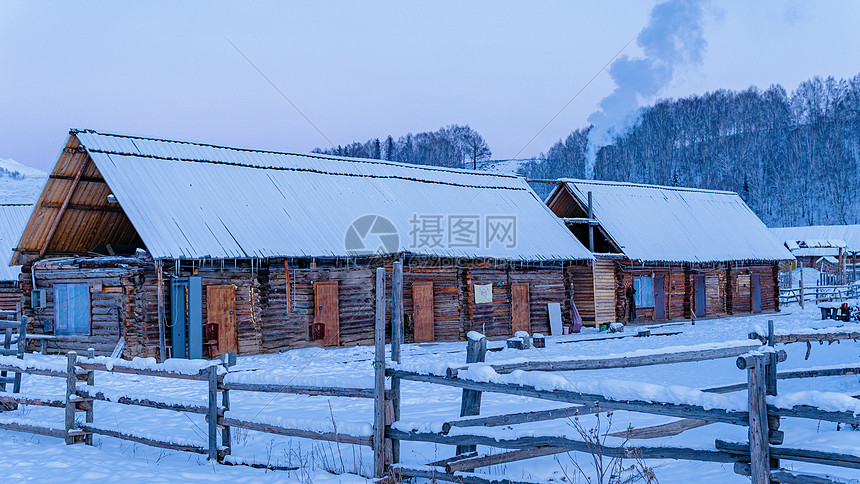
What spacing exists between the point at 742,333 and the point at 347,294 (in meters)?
13.4

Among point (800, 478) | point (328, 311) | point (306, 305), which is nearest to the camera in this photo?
point (800, 478)

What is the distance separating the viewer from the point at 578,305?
86.7 ft

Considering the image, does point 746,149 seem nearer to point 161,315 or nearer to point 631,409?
point 161,315

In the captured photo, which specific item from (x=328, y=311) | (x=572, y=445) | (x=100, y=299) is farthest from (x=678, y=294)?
(x=572, y=445)

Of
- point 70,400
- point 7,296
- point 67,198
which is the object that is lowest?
point 70,400

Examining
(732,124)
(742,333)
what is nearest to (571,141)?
(732,124)

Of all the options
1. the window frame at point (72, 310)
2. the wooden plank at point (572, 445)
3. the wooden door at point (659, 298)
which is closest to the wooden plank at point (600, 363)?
the wooden plank at point (572, 445)

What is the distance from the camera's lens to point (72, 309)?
18172 mm

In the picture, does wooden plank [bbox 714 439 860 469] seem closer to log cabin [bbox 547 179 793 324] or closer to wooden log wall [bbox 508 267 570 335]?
wooden log wall [bbox 508 267 570 335]

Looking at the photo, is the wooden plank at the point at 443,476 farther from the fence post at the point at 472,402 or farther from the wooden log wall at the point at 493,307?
the wooden log wall at the point at 493,307

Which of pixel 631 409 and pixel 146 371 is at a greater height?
pixel 631 409

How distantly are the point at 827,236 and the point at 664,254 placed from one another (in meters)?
51.8

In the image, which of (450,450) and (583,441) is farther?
(450,450)

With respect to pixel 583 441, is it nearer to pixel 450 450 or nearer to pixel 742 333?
pixel 450 450
